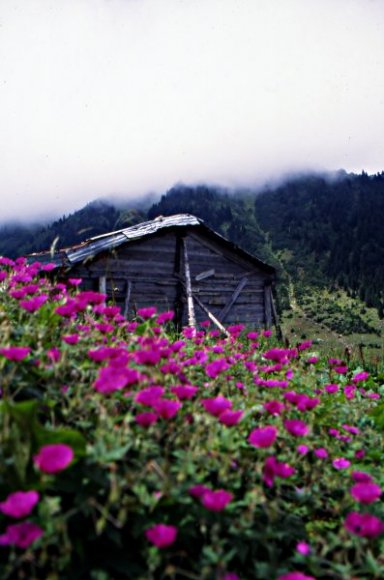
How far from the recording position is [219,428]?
2.38m

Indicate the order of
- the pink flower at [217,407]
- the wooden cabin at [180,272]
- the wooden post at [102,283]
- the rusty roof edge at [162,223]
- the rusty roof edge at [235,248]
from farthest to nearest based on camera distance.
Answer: the rusty roof edge at [235,248], the rusty roof edge at [162,223], the wooden cabin at [180,272], the wooden post at [102,283], the pink flower at [217,407]

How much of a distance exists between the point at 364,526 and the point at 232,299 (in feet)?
49.0

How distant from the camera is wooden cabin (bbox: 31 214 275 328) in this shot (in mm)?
13555

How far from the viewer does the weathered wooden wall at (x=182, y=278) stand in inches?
560

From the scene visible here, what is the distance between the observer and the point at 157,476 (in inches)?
73.8

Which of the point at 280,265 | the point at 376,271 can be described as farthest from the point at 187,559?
the point at 280,265

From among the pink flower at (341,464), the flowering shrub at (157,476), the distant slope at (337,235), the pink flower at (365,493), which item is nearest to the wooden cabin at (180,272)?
the flowering shrub at (157,476)

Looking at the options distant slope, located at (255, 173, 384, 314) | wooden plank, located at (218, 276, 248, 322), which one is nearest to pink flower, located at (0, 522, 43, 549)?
wooden plank, located at (218, 276, 248, 322)

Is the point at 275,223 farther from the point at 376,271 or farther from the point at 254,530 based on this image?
the point at 254,530

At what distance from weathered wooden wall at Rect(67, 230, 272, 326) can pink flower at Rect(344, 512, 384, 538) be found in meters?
11.8

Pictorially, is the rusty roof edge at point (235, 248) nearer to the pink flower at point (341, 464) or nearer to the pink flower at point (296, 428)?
the pink flower at point (341, 464)

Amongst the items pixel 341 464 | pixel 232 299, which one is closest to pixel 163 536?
pixel 341 464

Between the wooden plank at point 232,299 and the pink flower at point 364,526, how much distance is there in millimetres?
14464

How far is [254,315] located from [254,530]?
50.3 feet
